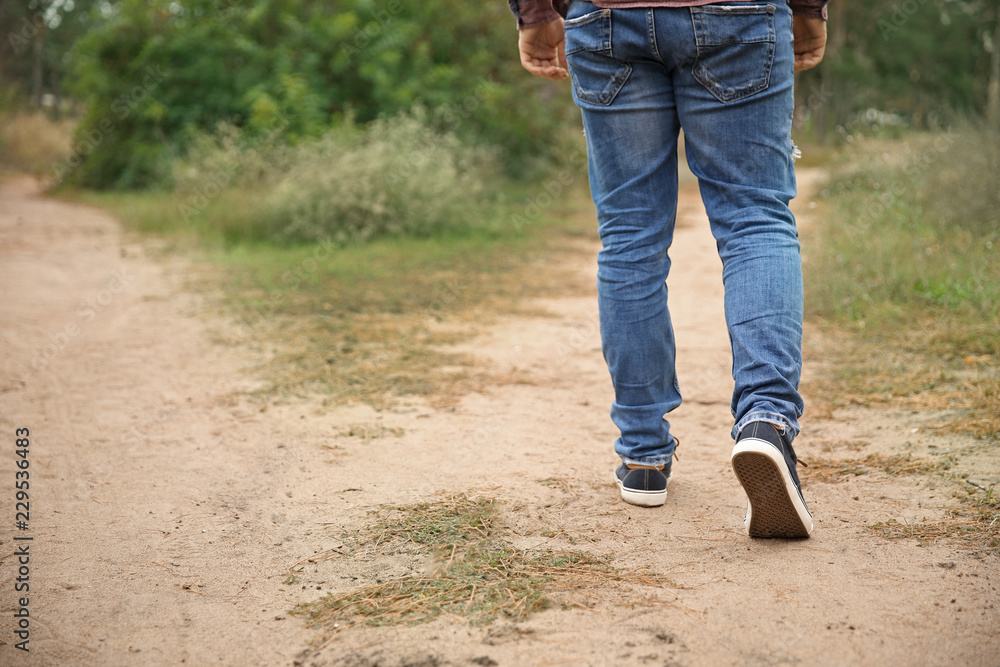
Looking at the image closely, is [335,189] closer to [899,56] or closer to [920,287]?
[920,287]

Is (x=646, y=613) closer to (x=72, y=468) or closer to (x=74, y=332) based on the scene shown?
(x=72, y=468)

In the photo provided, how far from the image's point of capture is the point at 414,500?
2.22 metres

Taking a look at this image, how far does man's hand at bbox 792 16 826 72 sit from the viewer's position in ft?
6.88

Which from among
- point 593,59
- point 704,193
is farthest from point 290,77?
point 704,193

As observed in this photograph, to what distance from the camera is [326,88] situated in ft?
32.5

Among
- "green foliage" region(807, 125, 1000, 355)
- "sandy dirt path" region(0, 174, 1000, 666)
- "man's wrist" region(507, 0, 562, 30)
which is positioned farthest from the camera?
"green foliage" region(807, 125, 1000, 355)

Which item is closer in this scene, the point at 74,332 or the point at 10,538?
the point at 10,538

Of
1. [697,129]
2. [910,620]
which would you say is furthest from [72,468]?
[910,620]

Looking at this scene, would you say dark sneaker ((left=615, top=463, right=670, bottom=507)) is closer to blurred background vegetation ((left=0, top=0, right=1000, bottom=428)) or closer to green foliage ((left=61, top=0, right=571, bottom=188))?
blurred background vegetation ((left=0, top=0, right=1000, bottom=428))

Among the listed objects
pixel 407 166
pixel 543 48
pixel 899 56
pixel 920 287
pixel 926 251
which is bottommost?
pixel 920 287

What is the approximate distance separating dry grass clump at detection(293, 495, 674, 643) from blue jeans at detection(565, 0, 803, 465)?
0.42m

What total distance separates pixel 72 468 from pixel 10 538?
488 millimetres

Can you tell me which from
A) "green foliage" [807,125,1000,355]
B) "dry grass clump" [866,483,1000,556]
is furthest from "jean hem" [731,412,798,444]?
"green foliage" [807,125,1000,355]

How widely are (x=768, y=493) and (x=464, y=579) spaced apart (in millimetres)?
659
